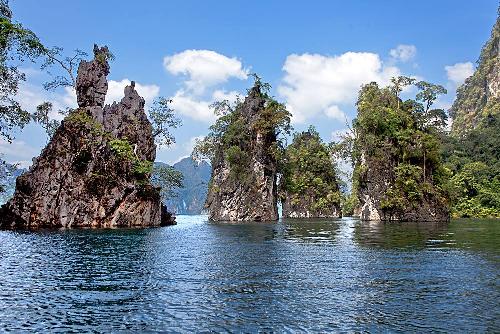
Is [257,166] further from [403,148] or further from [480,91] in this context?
[480,91]

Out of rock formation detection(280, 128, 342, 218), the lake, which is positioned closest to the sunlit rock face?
rock formation detection(280, 128, 342, 218)

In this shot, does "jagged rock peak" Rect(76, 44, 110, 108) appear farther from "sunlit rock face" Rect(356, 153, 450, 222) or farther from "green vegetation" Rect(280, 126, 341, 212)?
"green vegetation" Rect(280, 126, 341, 212)

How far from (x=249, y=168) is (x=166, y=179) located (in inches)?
997

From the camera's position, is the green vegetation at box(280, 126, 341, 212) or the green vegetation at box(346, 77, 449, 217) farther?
the green vegetation at box(280, 126, 341, 212)

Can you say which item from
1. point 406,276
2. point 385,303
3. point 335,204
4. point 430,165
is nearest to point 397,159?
point 430,165

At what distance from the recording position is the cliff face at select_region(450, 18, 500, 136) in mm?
164250

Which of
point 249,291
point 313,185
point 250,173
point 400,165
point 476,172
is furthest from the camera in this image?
point 313,185

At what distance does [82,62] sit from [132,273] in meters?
48.2

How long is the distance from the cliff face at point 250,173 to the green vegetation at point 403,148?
18.3 meters

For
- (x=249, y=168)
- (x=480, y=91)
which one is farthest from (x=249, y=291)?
(x=480, y=91)

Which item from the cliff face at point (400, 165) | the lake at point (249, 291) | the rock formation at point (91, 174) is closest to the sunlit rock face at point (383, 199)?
the cliff face at point (400, 165)

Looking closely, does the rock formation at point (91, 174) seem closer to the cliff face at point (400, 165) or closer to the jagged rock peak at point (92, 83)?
the jagged rock peak at point (92, 83)

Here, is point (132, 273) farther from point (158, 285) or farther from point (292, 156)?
point (292, 156)

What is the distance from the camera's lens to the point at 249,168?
295 ft
